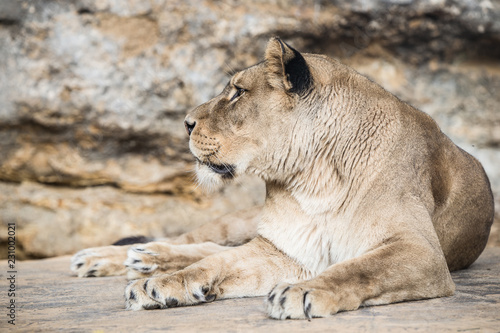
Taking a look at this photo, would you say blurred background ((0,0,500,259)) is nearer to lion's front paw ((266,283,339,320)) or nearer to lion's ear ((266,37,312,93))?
lion's ear ((266,37,312,93))

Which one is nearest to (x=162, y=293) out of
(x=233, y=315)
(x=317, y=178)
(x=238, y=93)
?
(x=233, y=315)

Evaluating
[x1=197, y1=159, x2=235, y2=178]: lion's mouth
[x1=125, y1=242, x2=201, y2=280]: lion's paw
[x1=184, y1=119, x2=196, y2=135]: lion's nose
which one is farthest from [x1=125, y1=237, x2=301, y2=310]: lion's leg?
[x1=184, y1=119, x2=196, y2=135]: lion's nose

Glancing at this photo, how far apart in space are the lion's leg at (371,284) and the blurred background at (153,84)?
112 inches

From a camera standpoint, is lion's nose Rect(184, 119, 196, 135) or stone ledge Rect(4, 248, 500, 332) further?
lion's nose Rect(184, 119, 196, 135)

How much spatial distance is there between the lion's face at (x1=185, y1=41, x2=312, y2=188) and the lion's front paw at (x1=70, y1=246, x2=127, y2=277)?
0.85 metres

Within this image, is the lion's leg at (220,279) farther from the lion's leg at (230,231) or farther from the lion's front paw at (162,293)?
the lion's leg at (230,231)

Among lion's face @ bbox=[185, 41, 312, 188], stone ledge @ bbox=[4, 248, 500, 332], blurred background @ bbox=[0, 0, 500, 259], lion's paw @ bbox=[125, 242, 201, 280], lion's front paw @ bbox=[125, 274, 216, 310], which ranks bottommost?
stone ledge @ bbox=[4, 248, 500, 332]

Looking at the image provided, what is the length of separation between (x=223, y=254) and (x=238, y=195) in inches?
97.2

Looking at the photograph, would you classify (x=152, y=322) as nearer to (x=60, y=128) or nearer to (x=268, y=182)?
(x=268, y=182)

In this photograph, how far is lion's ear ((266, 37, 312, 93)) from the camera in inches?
106

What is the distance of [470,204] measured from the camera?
312 centimetres

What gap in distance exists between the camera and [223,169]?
9.64ft

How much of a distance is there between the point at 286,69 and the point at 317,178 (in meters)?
0.53

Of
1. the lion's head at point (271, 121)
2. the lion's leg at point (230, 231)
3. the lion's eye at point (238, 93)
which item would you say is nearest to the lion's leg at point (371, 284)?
the lion's head at point (271, 121)
